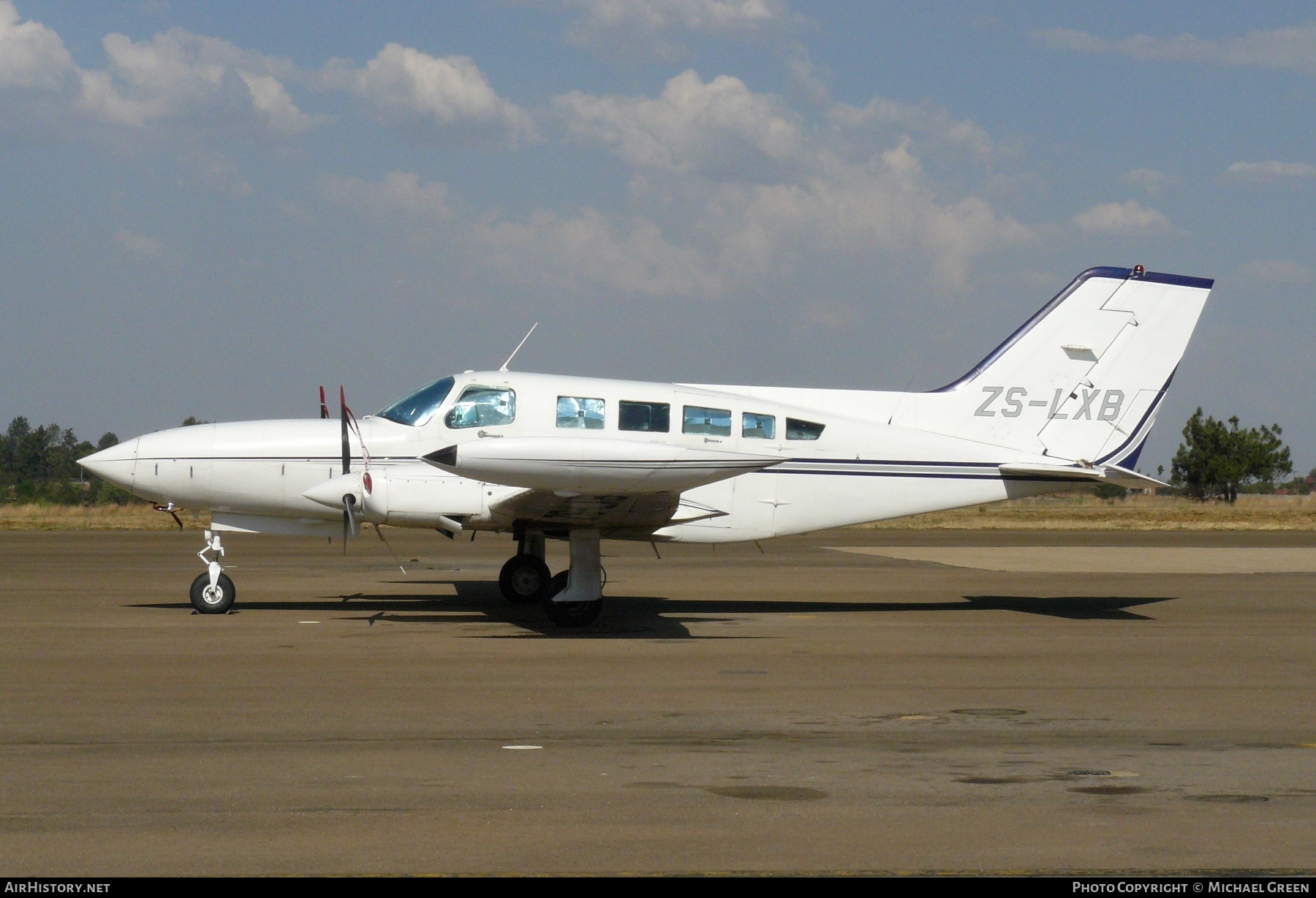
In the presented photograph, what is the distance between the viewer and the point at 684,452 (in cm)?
1142

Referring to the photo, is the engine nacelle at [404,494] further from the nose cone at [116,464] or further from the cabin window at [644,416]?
the nose cone at [116,464]

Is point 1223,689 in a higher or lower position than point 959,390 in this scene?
lower

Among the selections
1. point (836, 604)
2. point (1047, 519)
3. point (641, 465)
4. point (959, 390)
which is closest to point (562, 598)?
point (641, 465)

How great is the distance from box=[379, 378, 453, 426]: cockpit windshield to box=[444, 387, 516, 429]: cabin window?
20 cm

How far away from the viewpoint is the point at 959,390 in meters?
14.9

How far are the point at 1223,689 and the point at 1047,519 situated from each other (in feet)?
138

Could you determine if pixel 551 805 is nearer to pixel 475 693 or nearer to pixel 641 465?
pixel 475 693

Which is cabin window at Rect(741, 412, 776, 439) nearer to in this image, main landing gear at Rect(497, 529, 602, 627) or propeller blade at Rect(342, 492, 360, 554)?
main landing gear at Rect(497, 529, 602, 627)

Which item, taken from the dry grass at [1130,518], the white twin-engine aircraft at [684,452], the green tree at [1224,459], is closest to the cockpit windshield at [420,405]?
the white twin-engine aircraft at [684,452]

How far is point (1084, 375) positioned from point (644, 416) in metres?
5.64

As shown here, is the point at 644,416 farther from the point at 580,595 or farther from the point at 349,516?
the point at 349,516

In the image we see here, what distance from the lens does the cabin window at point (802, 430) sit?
45.9 ft

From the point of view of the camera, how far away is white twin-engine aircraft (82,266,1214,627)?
493 inches

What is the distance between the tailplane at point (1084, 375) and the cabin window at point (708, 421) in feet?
7.98
